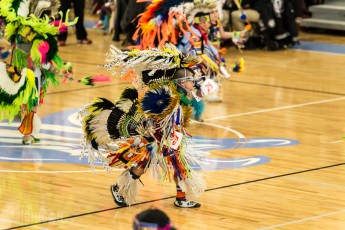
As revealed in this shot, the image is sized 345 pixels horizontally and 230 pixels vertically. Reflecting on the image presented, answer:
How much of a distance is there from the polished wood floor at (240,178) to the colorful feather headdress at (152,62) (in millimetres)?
807

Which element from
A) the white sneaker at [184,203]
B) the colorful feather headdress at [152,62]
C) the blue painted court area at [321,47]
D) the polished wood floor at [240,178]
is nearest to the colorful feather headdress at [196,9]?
the polished wood floor at [240,178]

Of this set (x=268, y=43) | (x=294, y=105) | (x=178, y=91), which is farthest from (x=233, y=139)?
(x=268, y=43)

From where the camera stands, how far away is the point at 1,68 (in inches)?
284

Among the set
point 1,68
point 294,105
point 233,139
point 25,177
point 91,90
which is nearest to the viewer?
point 25,177

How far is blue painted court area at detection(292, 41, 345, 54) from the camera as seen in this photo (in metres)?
13.1

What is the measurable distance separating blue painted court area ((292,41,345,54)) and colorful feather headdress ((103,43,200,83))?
24.3 feet

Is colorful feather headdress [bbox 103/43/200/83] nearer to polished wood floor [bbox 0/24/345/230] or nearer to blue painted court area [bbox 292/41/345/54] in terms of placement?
polished wood floor [bbox 0/24/345/230]

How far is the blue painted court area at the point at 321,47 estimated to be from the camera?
13.1m

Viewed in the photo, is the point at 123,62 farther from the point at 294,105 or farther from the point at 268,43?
the point at 268,43

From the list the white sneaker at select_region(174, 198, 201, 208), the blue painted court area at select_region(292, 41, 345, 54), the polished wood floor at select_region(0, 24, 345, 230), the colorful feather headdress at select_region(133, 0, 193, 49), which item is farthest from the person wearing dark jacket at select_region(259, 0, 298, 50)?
the white sneaker at select_region(174, 198, 201, 208)

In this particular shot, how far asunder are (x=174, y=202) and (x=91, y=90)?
4.30 meters

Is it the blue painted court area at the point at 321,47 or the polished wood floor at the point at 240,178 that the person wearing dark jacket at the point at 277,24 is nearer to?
the blue painted court area at the point at 321,47

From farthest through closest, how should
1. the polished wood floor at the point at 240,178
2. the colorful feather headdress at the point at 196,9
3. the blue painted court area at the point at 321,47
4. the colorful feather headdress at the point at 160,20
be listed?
the blue painted court area at the point at 321,47
the colorful feather headdress at the point at 196,9
the colorful feather headdress at the point at 160,20
the polished wood floor at the point at 240,178

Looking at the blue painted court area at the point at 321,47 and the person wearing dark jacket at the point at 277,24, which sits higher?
the person wearing dark jacket at the point at 277,24
